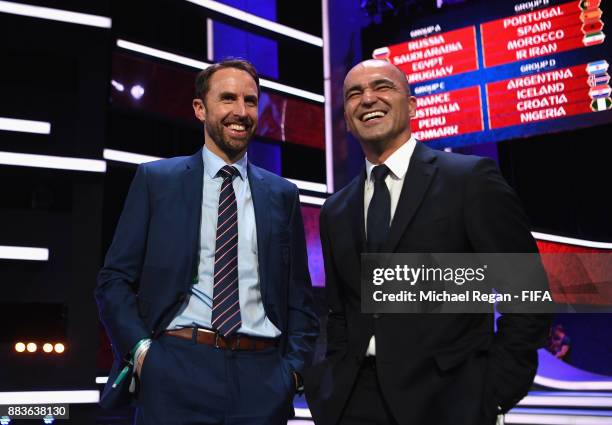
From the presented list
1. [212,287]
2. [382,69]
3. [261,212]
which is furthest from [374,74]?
[212,287]

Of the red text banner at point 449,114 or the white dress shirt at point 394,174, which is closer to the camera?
the white dress shirt at point 394,174

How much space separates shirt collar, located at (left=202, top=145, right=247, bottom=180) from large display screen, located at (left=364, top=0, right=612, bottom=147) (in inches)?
172

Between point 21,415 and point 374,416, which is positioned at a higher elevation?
point 374,416

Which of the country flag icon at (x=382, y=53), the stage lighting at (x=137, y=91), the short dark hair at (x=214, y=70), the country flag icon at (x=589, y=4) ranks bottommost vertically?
the short dark hair at (x=214, y=70)

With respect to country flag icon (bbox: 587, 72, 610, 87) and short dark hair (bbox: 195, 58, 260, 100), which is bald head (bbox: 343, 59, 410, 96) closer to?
short dark hair (bbox: 195, 58, 260, 100)

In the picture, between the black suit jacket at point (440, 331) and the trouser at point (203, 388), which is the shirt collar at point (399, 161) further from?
the trouser at point (203, 388)

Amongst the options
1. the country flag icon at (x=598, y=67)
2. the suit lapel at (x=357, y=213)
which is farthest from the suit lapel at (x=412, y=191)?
the country flag icon at (x=598, y=67)

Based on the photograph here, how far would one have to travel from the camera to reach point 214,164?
2.43m

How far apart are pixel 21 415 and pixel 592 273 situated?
234 inches

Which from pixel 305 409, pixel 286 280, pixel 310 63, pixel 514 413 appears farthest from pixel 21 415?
pixel 310 63

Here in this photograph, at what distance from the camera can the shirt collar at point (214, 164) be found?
2.43 m

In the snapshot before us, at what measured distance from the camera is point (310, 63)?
8.58 m

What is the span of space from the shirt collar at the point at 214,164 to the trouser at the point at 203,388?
2.06 ft

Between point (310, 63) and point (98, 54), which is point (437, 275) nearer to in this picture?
point (98, 54)
